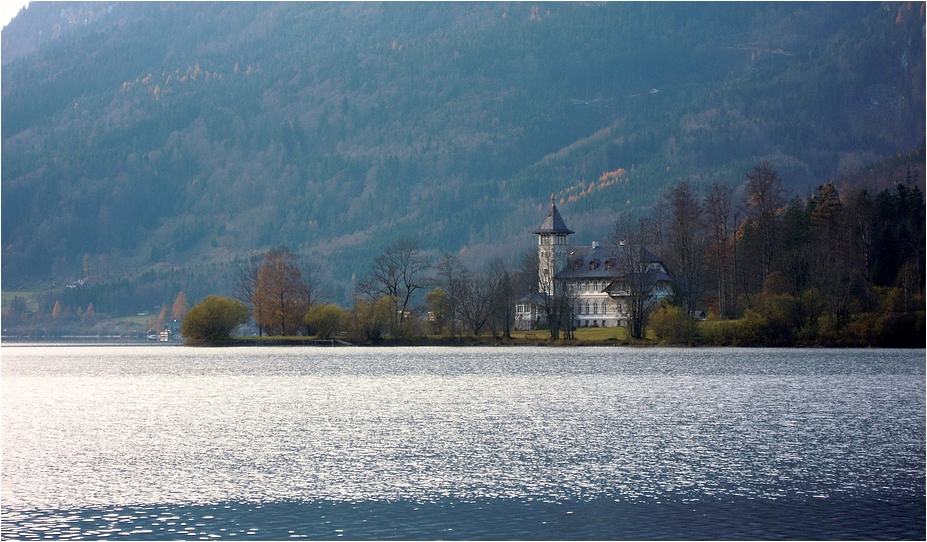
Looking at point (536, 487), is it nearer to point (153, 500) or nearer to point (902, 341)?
point (153, 500)

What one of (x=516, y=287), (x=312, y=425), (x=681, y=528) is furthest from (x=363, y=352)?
(x=681, y=528)

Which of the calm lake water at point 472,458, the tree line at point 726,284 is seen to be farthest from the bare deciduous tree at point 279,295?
the calm lake water at point 472,458

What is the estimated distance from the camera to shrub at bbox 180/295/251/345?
11344cm

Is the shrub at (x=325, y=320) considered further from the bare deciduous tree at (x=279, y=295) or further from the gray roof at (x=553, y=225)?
the gray roof at (x=553, y=225)

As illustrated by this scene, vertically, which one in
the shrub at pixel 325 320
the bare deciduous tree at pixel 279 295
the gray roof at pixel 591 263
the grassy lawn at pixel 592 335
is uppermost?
the gray roof at pixel 591 263

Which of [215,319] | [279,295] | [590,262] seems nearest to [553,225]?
[590,262]

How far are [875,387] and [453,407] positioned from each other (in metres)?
21.0

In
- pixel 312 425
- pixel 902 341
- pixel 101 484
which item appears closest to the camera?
pixel 101 484

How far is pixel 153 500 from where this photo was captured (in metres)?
25.9

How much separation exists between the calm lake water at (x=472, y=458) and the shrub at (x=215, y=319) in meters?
52.3

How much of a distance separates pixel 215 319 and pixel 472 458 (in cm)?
8646

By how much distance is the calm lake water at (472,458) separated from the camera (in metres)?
23.4

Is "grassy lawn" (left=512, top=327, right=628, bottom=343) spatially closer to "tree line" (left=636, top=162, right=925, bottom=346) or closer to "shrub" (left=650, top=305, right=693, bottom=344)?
"shrub" (left=650, top=305, right=693, bottom=344)

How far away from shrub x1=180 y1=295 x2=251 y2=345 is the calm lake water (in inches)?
2060
